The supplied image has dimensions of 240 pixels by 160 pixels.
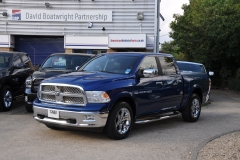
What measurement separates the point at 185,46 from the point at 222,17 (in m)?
6.27

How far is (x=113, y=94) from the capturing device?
691 centimetres

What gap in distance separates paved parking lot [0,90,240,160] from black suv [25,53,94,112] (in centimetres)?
71

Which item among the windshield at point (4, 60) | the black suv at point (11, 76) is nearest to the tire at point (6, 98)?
the black suv at point (11, 76)

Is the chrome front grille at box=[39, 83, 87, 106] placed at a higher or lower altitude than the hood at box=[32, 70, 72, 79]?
lower

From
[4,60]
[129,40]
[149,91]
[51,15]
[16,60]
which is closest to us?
[149,91]

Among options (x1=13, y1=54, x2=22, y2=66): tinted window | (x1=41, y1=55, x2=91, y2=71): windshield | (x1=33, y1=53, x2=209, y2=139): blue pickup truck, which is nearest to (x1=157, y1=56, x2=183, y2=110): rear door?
(x1=33, y1=53, x2=209, y2=139): blue pickup truck

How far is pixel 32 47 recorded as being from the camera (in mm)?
24203

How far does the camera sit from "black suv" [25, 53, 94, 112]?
978cm

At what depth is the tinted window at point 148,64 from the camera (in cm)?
795

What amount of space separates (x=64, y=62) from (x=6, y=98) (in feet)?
6.74

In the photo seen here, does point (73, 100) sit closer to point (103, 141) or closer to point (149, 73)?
point (103, 141)

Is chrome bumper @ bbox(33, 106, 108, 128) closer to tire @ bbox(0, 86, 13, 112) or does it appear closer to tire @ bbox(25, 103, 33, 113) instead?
tire @ bbox(25, 103, 33, 113)

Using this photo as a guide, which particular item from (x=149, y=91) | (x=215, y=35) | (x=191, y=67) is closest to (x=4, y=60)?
(x=149, y=91)

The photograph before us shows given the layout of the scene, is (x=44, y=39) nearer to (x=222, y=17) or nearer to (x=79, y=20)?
(x=79, y=20)
